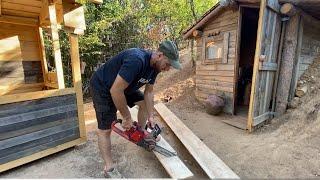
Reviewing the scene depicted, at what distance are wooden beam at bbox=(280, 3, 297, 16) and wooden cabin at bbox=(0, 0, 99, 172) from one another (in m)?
3.85

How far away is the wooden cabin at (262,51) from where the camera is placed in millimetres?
4621

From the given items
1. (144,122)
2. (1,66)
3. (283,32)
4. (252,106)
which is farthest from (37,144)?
(283,32)

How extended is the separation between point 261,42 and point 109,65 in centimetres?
305

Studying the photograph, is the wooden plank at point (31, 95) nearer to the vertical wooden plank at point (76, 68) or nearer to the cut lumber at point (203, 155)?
the vertical wooden plank at point (76, 68)

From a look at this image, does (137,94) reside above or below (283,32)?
below

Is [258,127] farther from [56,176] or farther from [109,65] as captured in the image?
[56,176]

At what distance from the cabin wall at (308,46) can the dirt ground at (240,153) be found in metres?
0.26

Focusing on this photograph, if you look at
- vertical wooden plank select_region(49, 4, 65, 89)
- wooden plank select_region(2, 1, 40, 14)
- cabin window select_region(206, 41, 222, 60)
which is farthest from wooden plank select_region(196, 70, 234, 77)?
wooden plank select_region(2, 1, 40, 14)

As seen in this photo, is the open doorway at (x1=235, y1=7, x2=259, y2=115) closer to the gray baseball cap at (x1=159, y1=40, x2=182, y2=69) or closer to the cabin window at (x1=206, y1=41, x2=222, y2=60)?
the cabin window at (x1=206, y1=41, x2=222, y2=60)

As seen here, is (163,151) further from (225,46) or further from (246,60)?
(246,60)

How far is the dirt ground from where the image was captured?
3.21 meters

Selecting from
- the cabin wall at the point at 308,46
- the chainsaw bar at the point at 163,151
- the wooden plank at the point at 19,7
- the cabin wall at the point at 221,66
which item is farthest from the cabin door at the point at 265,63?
the wooden plank at the point at 19,7

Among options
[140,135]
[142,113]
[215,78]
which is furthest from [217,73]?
[140,135]

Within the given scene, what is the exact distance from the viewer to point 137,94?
346cm
